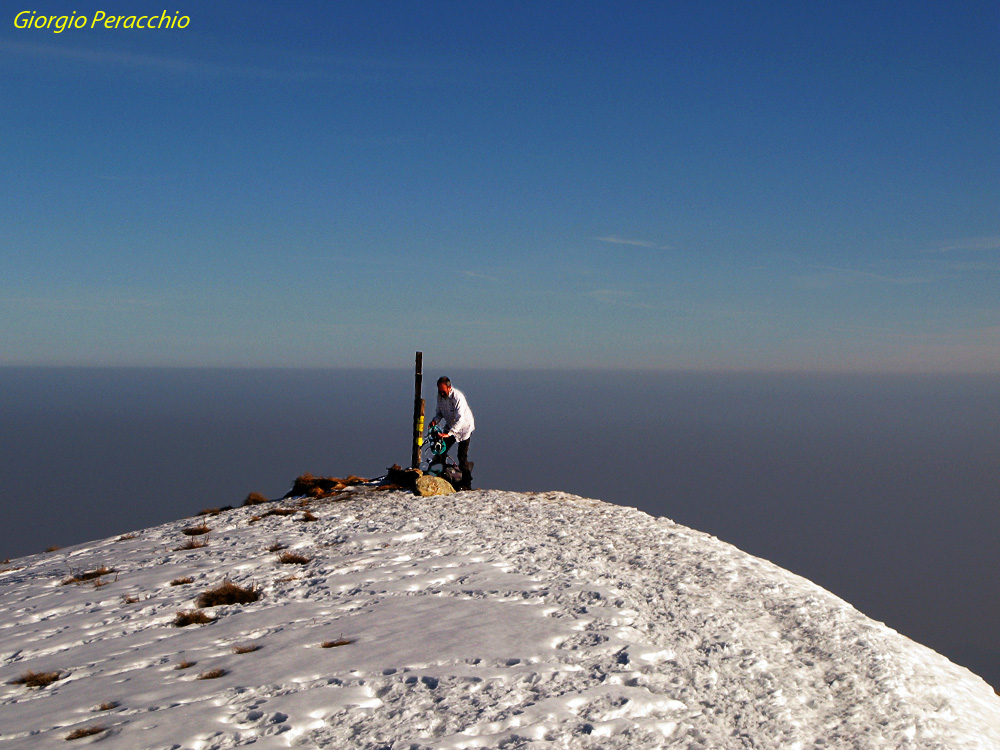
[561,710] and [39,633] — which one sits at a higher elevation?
[561,710]

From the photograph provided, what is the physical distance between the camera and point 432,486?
64.7 ft

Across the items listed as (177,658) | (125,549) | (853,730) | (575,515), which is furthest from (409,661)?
(125,549)

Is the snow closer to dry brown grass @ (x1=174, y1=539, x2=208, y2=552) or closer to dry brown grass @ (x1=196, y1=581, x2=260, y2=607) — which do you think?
dry brown grass @ (x1=196, y1=581, x2=260, y2=607)

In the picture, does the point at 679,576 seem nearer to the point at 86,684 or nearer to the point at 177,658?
the point at 177,658

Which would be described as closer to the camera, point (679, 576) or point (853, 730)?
point (853, 730)

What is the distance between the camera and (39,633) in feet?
34.9

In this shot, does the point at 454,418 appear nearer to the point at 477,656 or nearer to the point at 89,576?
the point at 89,576

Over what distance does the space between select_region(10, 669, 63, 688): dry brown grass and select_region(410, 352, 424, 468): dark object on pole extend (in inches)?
531

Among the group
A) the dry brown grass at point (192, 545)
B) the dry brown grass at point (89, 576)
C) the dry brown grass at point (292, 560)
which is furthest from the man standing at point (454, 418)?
the dry brown grass at point (89, 576)

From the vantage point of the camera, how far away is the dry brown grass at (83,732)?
7.01 meters

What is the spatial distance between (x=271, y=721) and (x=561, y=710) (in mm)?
3157

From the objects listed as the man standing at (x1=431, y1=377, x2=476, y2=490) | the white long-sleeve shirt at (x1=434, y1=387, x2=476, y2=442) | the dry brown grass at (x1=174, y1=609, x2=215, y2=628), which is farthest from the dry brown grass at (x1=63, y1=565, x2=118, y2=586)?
the white long-sleeve shirt at (x1=434, y1=387, x2=476, y2=442)

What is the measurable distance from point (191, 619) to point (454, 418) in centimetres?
1103

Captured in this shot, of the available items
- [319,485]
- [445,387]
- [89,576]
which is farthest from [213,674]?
[319,485]
